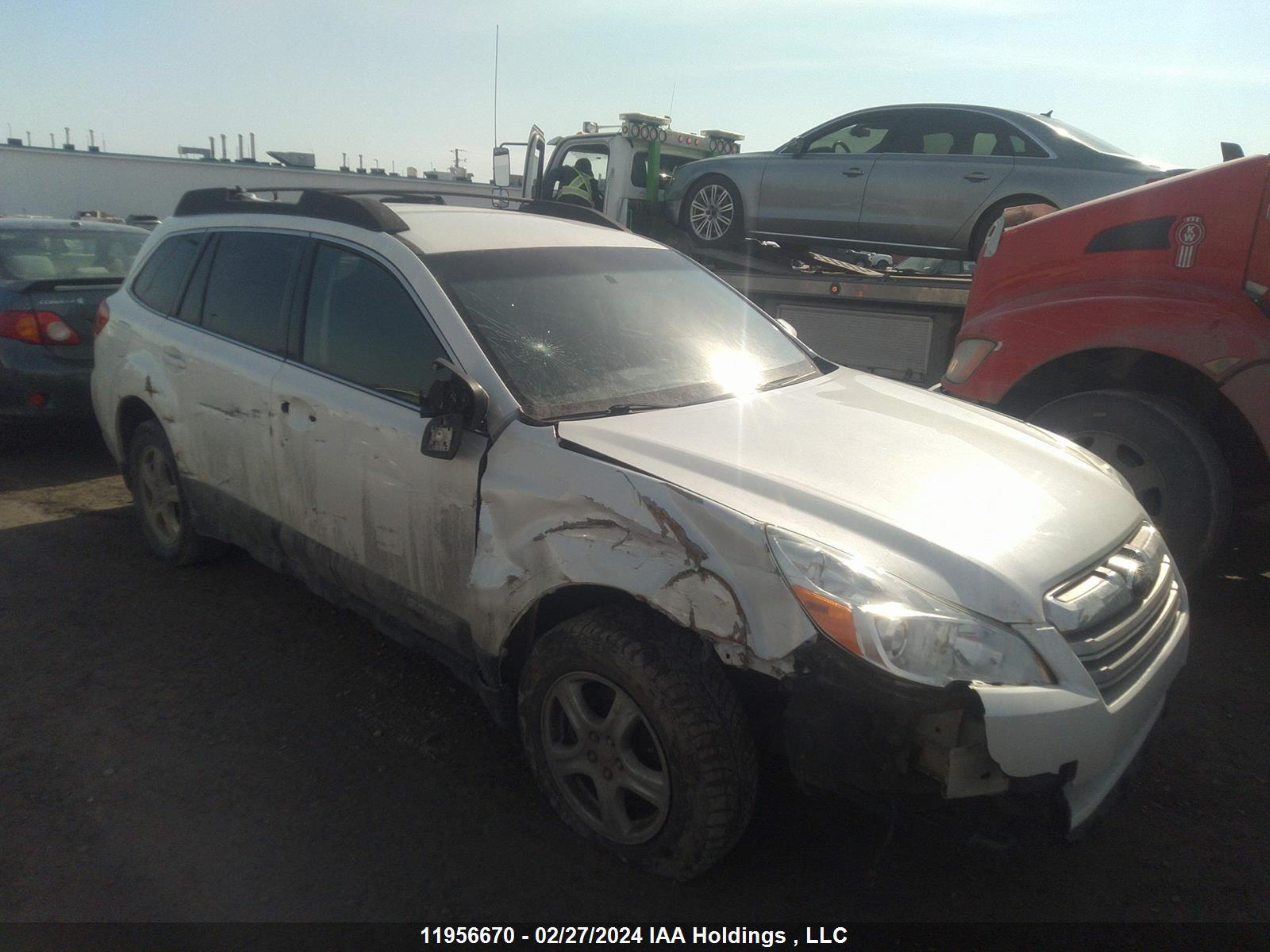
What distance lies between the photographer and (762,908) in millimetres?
2602

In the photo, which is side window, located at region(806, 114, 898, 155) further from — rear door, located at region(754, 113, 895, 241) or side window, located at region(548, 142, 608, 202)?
side window, located at region(548, 142, 608, 202)

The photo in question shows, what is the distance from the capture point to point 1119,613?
2.56m

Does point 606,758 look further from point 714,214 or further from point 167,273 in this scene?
point 714,214

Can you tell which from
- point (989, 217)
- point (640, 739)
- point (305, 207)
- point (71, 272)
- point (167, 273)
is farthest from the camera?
point (989, 217)

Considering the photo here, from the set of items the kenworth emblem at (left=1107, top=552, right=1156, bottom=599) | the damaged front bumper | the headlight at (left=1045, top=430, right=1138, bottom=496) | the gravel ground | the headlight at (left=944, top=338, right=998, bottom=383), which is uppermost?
the headlight at (left=944, top=338, right=998, bottom=383)

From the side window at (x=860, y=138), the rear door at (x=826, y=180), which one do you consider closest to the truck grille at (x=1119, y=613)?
the rear door at (x=826, y=180)

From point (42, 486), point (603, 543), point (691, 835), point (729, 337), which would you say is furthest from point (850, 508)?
point (42, 486)

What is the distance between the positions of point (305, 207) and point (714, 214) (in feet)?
20.0

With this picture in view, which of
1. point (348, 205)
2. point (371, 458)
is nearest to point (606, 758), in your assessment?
point (371, 458)

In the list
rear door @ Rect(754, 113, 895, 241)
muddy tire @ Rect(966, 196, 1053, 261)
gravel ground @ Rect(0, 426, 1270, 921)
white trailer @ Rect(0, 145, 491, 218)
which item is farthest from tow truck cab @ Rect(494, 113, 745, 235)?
white trailer @ Rect(0, 145, 491, 218)

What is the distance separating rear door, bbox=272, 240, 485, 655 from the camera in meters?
3.08

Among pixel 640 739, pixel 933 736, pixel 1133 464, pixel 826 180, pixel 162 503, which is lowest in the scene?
pixel 162 503

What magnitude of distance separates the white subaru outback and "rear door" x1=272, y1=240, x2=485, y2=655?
0.01 metres

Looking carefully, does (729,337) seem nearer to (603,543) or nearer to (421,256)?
(421,256)
